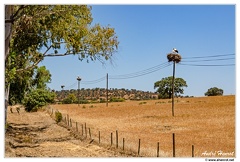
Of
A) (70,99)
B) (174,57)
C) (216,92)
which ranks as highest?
(174,57)

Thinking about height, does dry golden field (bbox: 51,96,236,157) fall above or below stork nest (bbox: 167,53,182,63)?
below

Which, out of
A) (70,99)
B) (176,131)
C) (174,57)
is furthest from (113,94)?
(176,131)

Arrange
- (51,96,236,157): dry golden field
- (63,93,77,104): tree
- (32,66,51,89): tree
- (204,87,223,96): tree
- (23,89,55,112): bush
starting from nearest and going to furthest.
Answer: (51,96,236,157): dry golden field → (32,66,51,89): tree → (23,89,55,112): bush → (63,93,77,104): tree → (204,87,223,96): tree

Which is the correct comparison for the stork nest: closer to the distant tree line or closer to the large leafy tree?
the large leafy tree

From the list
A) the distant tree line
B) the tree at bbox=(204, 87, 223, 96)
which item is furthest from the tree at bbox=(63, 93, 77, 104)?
the tree at bbox=(204, 87, 223, 96)

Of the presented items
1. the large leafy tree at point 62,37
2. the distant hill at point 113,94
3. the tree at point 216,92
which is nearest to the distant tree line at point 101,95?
the distant hill at point 113,94

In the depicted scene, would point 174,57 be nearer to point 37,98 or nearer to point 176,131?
point 176,131

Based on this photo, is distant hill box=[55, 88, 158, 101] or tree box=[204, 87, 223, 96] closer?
distant hill box=[55, 88, 158, 101]

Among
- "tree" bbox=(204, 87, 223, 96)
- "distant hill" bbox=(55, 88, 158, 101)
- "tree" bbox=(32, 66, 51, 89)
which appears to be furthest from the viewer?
"tree" bbox=(204, 87, 223, 96)

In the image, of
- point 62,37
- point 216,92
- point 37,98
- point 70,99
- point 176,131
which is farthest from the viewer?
point 216,92

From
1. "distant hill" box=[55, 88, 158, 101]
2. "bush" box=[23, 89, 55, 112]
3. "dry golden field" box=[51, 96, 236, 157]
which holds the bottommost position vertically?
"dry golden field" box=[51, 96, 236, 157]

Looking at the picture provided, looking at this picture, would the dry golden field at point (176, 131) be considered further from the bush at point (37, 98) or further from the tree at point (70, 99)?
the tree at point (70, 99)

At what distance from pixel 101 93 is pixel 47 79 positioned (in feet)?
227

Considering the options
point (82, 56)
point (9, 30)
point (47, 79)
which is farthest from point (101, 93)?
point (9, 30)
